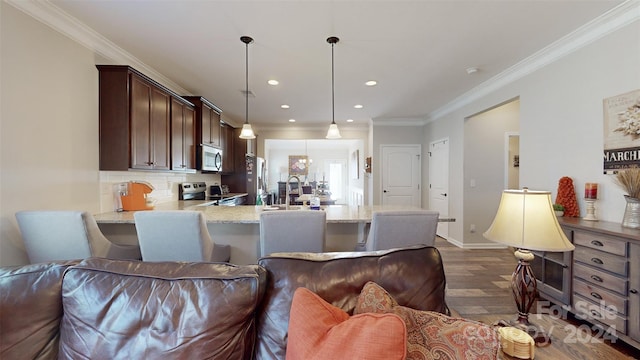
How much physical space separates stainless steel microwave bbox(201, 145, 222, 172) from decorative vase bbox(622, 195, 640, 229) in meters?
4.79

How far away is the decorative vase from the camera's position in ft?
6.51

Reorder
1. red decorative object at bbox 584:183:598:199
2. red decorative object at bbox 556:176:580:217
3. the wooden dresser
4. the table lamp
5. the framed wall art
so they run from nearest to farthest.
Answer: the table lamp → the wooden dresser → red decorative object at bbox 584:183:598:199 → red decorative object at bbox 556:176:580:217 → the framed wall art

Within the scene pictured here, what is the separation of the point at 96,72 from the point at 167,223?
189 centimetres

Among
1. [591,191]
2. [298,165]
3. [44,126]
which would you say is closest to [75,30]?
[44,126]

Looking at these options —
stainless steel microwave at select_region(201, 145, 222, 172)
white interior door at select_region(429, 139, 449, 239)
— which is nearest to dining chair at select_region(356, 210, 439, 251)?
stainless steel microwave at select_region(201, 145, 222, 172)

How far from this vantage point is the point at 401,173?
19.9 feet

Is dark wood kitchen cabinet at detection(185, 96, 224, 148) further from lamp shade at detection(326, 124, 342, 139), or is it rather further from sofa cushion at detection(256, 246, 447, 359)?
sofa cushion at detection(256, 246, 447, 359)

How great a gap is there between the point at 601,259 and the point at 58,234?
403cm

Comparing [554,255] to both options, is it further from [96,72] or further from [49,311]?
[96,72]

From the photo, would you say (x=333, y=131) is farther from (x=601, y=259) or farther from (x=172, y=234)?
(x=601, y=259)

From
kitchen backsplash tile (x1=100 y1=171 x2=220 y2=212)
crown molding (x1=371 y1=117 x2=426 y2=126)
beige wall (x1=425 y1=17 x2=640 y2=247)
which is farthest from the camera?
crown molding (x1=371 y1=117 x2=426 y2=126)

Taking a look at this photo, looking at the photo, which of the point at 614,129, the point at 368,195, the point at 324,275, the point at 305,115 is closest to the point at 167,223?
the point at 324,275

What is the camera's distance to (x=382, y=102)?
465cm

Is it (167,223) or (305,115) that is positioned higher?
(305,115)
